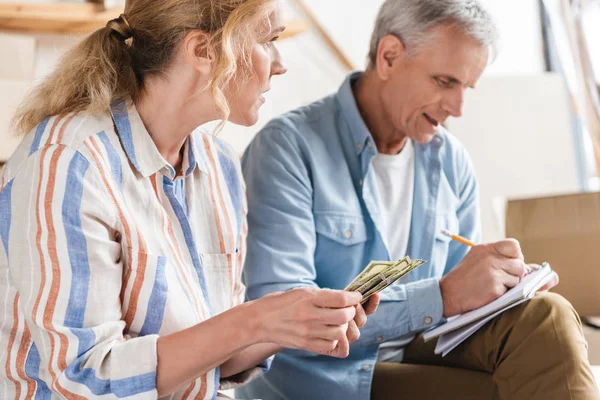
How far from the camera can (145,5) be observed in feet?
4.31

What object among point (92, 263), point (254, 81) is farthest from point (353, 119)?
point (92, 263)

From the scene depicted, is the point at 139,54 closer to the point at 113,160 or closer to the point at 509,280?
the point at 113,160

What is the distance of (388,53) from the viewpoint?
1.87 meters

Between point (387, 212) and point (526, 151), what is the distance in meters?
1.65

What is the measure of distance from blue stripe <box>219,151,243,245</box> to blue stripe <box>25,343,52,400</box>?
0.44 metres

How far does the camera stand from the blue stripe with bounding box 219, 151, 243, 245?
1503 millimetres

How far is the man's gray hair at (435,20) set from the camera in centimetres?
180

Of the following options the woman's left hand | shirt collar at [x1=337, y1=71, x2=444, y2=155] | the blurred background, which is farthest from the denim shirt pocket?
the blurred background

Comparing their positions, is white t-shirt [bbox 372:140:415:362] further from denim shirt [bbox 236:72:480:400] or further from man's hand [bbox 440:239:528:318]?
man's hand [bbox 440:239:528:318]

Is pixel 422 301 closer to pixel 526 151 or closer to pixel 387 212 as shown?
pixel 387 212

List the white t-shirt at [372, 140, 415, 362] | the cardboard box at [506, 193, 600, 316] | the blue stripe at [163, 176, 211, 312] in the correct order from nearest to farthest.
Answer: the blue stripe at [163, 176, 211, 312]
the white t-shirt at [372, 140, 415, 362]
the cardboard box at [506, 193, 600, 316]

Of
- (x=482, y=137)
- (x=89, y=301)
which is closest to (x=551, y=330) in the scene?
(x=89, y=301)

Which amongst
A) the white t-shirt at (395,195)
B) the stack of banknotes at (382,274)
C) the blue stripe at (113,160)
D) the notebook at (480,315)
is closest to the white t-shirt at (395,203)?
the white t-shirt at (395,195)

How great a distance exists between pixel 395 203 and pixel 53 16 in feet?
4.27
